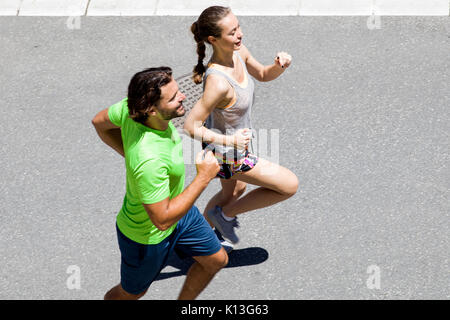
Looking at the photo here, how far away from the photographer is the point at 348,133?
19.4 feet

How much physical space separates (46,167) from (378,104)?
9.40 ft

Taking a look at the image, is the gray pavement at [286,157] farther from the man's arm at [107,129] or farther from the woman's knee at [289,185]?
the man's arm at [107,129]

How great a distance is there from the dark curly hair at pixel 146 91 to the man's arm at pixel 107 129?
20.3 inches

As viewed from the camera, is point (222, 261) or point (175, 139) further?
point (222, 261)

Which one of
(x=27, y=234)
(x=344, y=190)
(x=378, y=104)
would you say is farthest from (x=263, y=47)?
(x=27, y=234)

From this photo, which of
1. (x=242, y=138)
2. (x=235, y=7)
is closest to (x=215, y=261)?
(x=242, y=138)

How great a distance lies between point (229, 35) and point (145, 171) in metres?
1.10

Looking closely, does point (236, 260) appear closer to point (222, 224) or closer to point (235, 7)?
point (222, 224)

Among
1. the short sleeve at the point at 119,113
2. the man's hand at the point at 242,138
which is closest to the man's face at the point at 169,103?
the short sleeve at the point at 119,113

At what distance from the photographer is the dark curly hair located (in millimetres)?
3641

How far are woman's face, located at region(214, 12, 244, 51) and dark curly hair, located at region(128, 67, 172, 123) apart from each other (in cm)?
68

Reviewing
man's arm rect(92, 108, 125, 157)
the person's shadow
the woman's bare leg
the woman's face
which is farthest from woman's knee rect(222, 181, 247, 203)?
the woman's face

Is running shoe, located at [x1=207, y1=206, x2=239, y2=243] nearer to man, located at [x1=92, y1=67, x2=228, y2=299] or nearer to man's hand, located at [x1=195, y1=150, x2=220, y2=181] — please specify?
man, located at [x1=92, y1=67, x2=228, y2=299]

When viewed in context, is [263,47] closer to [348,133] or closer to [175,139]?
[348,133]
